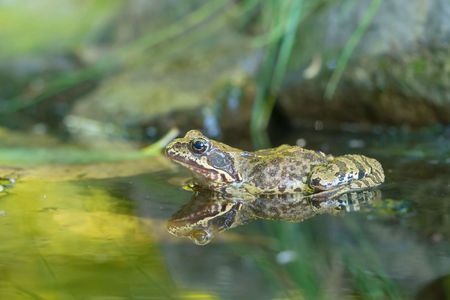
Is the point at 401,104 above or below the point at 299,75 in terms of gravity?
below

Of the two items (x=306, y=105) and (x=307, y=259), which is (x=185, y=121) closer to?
(x=306, y=105)

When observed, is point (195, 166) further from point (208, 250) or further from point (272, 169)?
point (208, 250)

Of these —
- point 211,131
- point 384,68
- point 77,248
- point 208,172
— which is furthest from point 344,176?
point 211,131

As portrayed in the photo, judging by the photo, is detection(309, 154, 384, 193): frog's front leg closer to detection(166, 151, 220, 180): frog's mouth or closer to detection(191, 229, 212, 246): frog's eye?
detection(166, 151, 220, 180): frog's mouth

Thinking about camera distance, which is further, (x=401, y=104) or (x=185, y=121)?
(x=185, y=121)

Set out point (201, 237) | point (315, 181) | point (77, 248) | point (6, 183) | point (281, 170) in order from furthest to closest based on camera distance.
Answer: point (6, 183), point (281, 170), point (315, 181), point (201, 237), point (77, 248)


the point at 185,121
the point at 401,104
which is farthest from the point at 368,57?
the point at 185,121
